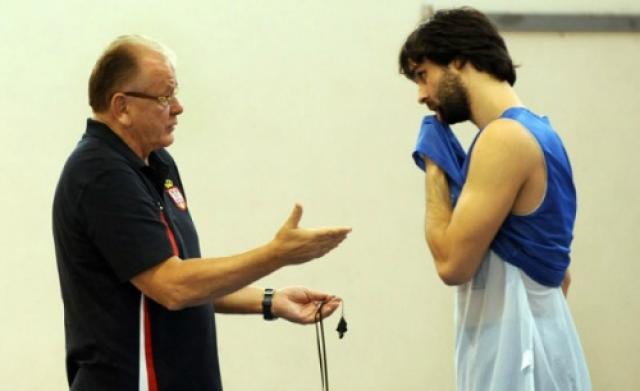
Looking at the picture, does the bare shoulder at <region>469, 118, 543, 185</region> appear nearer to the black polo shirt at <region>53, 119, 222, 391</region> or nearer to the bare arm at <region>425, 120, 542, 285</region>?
the bare arm at <region>425, 120, 542, 285</region>

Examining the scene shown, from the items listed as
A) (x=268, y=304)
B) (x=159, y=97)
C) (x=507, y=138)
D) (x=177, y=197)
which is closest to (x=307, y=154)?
(x=268, y=304)

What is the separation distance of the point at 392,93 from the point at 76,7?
118cm

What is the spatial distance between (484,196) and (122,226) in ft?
2.33

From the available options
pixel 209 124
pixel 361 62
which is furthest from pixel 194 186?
pixel 361 62

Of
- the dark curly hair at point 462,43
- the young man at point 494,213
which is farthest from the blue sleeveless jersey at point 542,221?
the dark curly hair at point 462,43

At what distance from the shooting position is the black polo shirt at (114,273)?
74.3 inches

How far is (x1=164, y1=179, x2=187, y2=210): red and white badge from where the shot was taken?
84.1 inches

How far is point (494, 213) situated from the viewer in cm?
193

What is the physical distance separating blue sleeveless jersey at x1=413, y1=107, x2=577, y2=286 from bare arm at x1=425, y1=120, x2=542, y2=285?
0.04m

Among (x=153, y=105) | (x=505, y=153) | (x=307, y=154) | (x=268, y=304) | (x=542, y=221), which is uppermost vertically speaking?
(x=153, y=105)

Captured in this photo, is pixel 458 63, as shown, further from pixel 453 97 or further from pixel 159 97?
pixel 159 97

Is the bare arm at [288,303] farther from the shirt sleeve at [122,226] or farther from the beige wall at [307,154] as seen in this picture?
the beige wall at [307,154]

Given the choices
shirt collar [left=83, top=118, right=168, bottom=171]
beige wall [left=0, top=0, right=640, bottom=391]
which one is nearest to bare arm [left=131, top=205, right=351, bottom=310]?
shirt collar [left=83, top=118, right=168, bottom=171]

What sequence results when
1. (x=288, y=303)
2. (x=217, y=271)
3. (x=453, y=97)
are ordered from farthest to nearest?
(x=288, y=303)
(x=453, y=97)
(x=217, y=271)
